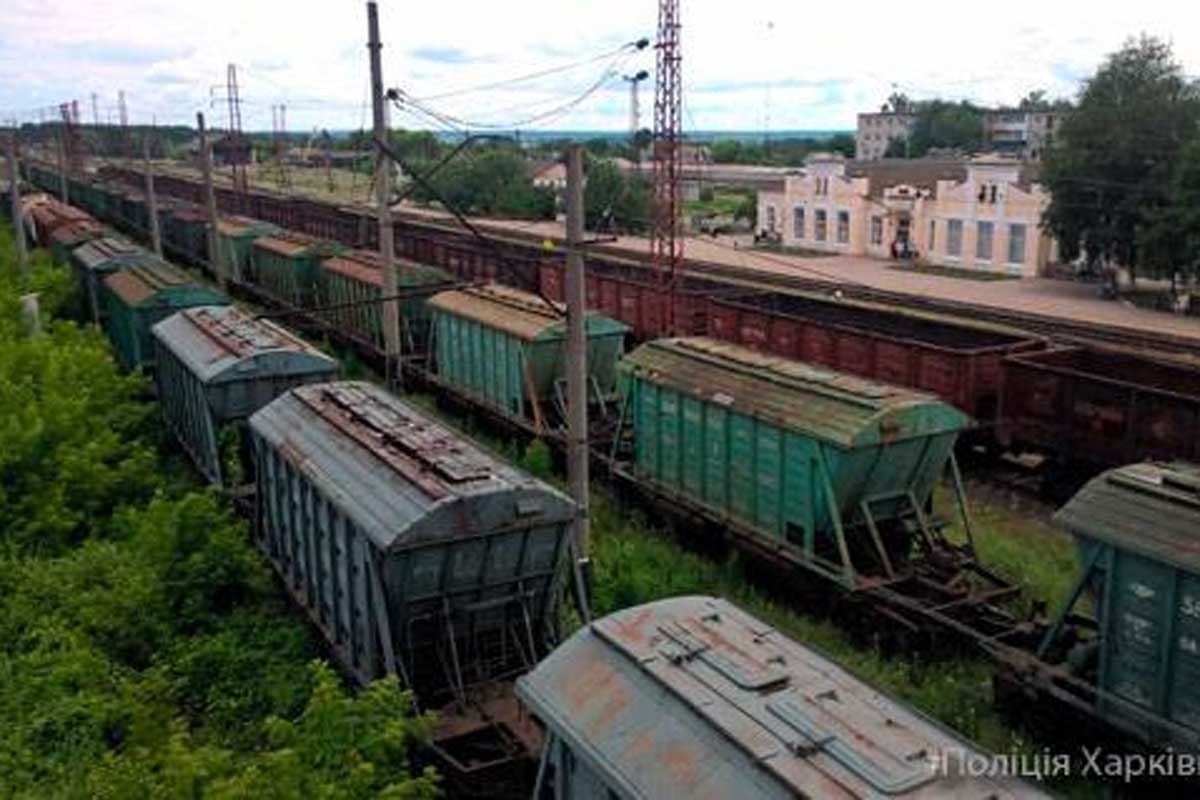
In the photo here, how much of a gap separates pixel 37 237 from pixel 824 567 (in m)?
50.7

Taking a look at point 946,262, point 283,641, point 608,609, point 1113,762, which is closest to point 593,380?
point 608,609

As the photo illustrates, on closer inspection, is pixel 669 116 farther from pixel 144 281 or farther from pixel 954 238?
pixel 954 238

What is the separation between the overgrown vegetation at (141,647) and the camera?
833cm

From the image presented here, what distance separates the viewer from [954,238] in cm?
5781

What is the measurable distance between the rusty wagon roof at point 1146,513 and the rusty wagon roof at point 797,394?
3021 millimetres

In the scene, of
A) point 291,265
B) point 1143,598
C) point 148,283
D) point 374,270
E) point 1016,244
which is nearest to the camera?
point 1143,598

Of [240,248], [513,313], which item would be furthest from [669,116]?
[240,248]

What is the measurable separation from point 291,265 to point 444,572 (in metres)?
28.1

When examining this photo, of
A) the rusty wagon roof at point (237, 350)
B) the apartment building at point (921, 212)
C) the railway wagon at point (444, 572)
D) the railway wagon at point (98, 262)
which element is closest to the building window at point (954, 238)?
the apartment building at point (921, 212)

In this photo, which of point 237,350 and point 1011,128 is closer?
point 237,350

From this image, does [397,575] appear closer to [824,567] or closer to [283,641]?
[283,641]

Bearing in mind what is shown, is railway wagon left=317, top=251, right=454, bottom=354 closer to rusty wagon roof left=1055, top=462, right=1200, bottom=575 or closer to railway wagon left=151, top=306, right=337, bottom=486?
railway wagon left=151, top=306, right=337, bottom=486

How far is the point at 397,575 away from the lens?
10.3m

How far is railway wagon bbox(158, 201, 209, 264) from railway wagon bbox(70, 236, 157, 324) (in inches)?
502
